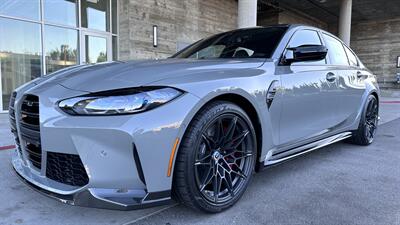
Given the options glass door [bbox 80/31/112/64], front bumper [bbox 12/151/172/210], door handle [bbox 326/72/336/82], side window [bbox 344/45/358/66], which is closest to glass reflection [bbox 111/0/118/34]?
glass door [bbox 80/31/112/64]

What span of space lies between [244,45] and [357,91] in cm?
189

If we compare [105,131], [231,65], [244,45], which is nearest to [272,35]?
[244,45]

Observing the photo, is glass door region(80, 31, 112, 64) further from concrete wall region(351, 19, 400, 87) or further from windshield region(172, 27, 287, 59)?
concrete wall region(351, 19, 400, 87)

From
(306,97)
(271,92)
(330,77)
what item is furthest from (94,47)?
(271,92)

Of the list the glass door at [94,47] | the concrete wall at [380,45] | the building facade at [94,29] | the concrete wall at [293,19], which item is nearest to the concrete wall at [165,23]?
the building facade at [94,29]

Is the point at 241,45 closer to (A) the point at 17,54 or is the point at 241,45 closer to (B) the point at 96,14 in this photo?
(A) the point at 17,54

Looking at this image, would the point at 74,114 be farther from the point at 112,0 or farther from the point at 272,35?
the point at 112,0

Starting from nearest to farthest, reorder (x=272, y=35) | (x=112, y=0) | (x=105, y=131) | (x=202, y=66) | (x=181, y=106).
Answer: (x=105, y=131)
(x=181, y=106)
(x=202, y=66)
(x=272, y=35)
(x=112, y=0)

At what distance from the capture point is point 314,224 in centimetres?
215

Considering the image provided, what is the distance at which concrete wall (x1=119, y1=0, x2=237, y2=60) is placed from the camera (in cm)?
1022

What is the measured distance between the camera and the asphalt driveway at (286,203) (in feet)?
7.20

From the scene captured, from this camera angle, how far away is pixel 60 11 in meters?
9.07

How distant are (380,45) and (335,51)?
75.0ft

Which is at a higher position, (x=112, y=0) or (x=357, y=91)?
(x=112, y=0)
